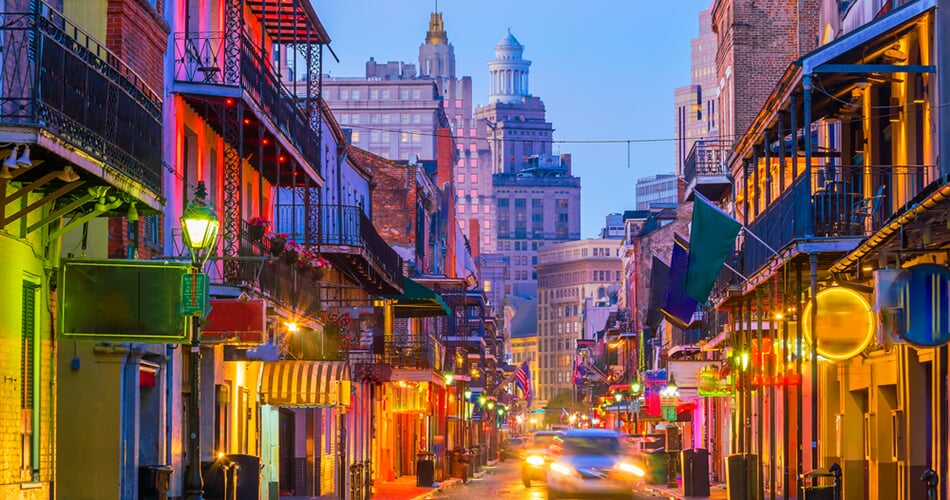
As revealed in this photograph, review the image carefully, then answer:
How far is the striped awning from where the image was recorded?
32.7 metres

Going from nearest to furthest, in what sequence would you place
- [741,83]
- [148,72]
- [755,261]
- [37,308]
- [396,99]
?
1. [37,308]
2. [148,72]
3. [755,261]
4. [741,83]
5. [396,99]

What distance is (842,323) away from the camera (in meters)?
21.5

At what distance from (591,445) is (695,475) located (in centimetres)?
884

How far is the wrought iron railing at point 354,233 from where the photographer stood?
1467 inches

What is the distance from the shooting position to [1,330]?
1574cm

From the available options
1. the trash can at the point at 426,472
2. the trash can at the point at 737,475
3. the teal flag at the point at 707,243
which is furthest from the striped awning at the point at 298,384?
the trash can at the point at 426,472

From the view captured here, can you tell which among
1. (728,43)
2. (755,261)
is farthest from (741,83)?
(755,261)

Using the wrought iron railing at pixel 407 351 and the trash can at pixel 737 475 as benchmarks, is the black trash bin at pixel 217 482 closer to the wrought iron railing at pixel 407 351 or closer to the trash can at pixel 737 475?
the trash can at pixel 737 475

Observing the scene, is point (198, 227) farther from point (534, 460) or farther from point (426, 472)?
point (426, 472)

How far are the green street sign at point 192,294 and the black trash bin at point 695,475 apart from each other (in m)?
22.9

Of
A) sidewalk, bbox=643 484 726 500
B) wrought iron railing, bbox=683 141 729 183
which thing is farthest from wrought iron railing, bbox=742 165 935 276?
wrought iron railing, bbox=683 141 729 183

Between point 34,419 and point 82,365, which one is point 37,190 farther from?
point 82,365

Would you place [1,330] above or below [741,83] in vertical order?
below

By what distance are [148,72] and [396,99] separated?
373 feet
